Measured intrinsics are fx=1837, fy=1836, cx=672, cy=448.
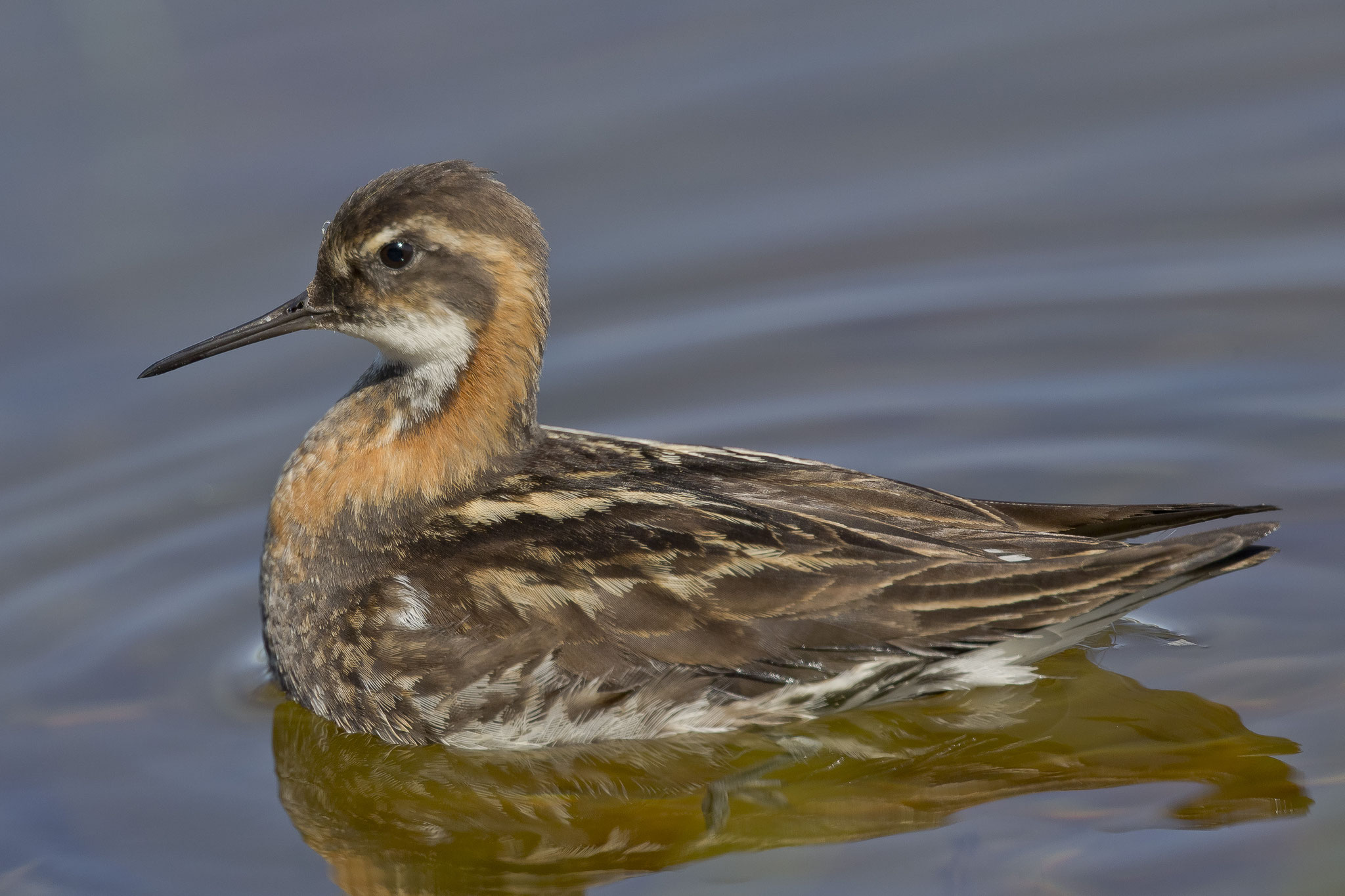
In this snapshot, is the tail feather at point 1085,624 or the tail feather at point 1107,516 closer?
the tail feather at point 1085,624

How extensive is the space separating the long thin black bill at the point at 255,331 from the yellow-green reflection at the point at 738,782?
4.98ft

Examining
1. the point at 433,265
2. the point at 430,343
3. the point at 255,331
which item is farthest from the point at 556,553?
the point at 255,331

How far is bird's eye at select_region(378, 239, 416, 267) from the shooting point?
6.66 meters

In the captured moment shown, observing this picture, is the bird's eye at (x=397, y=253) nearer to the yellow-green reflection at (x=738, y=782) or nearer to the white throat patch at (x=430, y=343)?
the white throat patch at (x=430, y=343)

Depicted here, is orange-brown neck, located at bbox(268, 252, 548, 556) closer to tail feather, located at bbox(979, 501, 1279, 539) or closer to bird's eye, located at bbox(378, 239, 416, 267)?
bird's eye, located at bbox(378, 239, 416, 267)

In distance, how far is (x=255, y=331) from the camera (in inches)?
275

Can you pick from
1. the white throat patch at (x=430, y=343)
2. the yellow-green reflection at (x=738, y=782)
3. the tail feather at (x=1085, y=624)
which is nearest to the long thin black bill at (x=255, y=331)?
the white throat patch at (x=430, y=343)

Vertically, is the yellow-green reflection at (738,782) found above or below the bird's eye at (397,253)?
below

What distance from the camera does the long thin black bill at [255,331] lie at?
6.91m

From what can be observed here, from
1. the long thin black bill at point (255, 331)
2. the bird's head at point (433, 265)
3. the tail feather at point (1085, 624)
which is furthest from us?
the long thin black bill at point (255, 331)

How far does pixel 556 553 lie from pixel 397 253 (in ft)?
4.13

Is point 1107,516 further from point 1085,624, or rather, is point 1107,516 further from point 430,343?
point 430,343

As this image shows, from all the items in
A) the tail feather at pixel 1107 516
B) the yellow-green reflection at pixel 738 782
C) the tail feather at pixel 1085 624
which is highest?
the tail feather at pixel 1107 516

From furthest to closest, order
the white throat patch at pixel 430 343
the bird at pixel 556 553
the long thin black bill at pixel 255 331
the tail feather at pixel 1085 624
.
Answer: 1. the long thin black bill at pixel 255 331
2. the white throat patch at pixel 430 343
3. the bird at pixel 556 553
4. the tail feather at pixel 1085 624
